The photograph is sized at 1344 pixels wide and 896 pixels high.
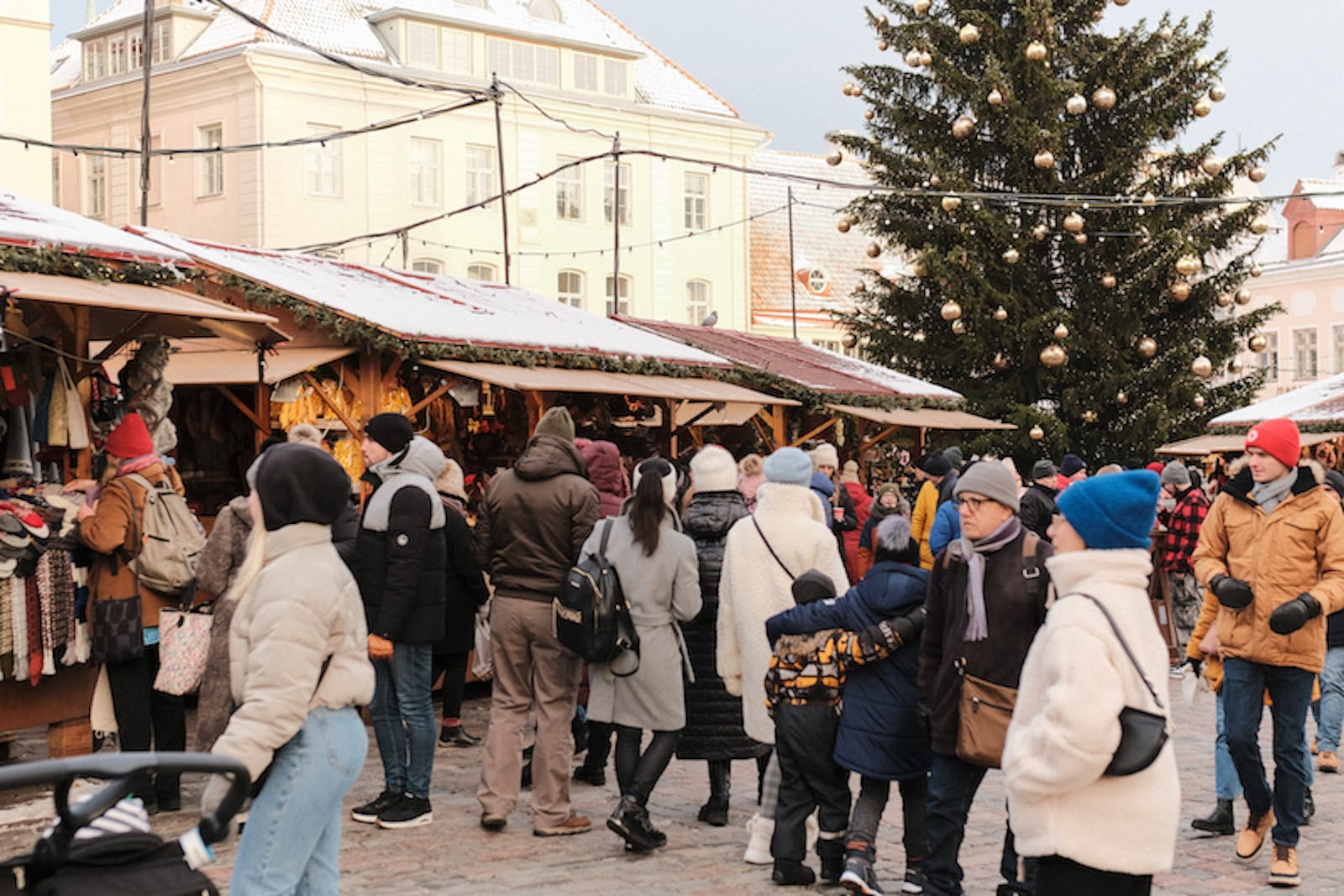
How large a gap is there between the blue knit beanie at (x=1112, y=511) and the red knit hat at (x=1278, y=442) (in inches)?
117

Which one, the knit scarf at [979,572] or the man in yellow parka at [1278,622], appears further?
the man in yellow parka at [1278,622]

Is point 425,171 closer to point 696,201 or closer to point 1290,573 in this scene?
point 696,201

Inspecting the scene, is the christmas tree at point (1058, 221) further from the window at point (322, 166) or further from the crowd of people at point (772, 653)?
the window at point (322, 166)

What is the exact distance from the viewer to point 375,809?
326 inches

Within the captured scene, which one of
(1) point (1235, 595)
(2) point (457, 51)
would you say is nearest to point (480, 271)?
(2) point (457, 51)

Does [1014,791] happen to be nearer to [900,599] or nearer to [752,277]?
[900,599]

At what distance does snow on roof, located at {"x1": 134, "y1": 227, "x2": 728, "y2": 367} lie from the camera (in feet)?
44.7

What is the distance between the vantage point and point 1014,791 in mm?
4516

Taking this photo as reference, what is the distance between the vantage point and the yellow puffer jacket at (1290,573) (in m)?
7.23

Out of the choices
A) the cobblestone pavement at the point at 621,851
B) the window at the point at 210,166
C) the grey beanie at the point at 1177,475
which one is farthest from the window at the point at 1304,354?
the cobblestone pavement at the point at 621,851

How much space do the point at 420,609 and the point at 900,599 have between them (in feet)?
8.14

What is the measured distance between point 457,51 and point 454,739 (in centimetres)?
3477

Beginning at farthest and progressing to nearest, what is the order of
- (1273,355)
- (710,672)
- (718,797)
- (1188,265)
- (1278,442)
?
(1273,355) → (1188,265) → (718,797) → (710,672) → (1278,442)

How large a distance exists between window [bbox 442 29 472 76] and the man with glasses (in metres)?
38.3
